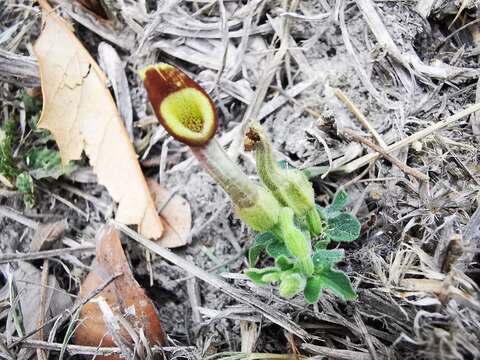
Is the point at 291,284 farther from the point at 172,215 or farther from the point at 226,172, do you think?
the point at 172,215

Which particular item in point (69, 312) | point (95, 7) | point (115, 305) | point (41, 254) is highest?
point (95, 7)

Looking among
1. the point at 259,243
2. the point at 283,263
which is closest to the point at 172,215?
the point at 259,243

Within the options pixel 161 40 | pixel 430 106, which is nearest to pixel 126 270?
pixel 161 40

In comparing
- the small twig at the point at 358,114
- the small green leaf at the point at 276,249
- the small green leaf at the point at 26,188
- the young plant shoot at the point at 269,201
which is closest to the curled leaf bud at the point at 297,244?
the young plant shoot at the point at 269,201

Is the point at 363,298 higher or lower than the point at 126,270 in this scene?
lower

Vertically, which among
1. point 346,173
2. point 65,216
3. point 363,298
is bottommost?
point 363,298

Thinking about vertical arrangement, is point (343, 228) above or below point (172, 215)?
below

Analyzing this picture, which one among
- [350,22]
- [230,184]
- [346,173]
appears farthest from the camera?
[350,22]

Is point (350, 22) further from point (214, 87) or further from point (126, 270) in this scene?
point (126, 270)
